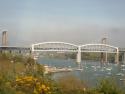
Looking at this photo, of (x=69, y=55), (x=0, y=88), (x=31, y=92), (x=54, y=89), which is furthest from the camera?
(x=69, y=55)

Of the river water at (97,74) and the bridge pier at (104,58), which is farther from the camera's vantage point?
the bridge pier at (104,58)

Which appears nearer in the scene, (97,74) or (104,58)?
(97,74)

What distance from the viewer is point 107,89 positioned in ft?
40.5

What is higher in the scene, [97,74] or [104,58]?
[104,58]

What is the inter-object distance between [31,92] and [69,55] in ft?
381

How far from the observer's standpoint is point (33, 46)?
79375 millimetres

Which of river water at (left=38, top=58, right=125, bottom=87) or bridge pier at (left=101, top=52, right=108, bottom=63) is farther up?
bridge pier at (left=101, top=52, right=108, bottom=63)

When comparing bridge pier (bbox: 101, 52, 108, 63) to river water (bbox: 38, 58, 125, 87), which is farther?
bridge pier (bbox: 101, 52, 108, 63)

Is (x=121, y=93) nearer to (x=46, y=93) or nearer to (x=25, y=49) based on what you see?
(x=46, y=93)

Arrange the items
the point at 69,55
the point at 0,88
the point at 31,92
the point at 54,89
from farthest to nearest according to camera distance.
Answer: the point at 69,55 → the point at 54,89 → the point at 31,92 → the point at 0,88

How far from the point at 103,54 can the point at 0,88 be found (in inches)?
3584

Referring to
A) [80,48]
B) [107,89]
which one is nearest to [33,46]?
[80,48]

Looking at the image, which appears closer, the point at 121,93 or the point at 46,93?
the point at 46,93

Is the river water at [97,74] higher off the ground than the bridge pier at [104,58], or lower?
lower
